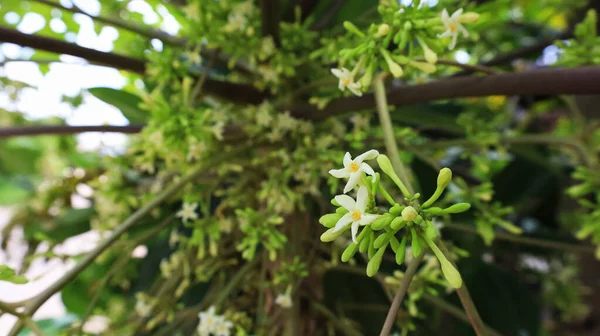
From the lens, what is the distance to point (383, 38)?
0.27 metres

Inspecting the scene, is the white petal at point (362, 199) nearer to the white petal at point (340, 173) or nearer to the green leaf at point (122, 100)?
the white petal at point (340, 173)

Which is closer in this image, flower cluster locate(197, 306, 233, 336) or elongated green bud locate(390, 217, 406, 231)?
elongated green bud locate(390, 217, 406, 231)

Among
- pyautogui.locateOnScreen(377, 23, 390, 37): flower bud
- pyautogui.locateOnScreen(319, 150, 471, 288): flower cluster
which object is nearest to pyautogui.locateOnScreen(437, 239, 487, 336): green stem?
pyautogui.locateOnScreen(319, 150, 471, 288): flower cluster

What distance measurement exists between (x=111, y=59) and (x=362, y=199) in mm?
228

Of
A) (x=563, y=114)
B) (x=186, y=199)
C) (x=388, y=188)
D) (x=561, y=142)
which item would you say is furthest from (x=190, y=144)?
(x=563, y=114)

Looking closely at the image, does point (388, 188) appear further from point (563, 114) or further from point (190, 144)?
point (563, 114)

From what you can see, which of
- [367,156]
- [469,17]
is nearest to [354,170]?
[367,156]

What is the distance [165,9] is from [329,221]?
1.35 ft

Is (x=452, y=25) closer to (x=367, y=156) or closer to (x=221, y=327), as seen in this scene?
(x=367, y=156)

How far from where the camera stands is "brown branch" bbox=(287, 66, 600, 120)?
0.81 ft

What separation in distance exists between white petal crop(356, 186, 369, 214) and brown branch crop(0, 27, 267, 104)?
22cm

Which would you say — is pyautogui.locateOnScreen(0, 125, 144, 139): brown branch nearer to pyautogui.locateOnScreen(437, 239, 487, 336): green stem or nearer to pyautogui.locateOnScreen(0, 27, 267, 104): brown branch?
pyautogui.locateOnScreen(0, 27, 267, 104): brown branch

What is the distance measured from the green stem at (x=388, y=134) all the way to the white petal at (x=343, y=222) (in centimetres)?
3

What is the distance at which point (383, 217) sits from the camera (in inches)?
7.3
